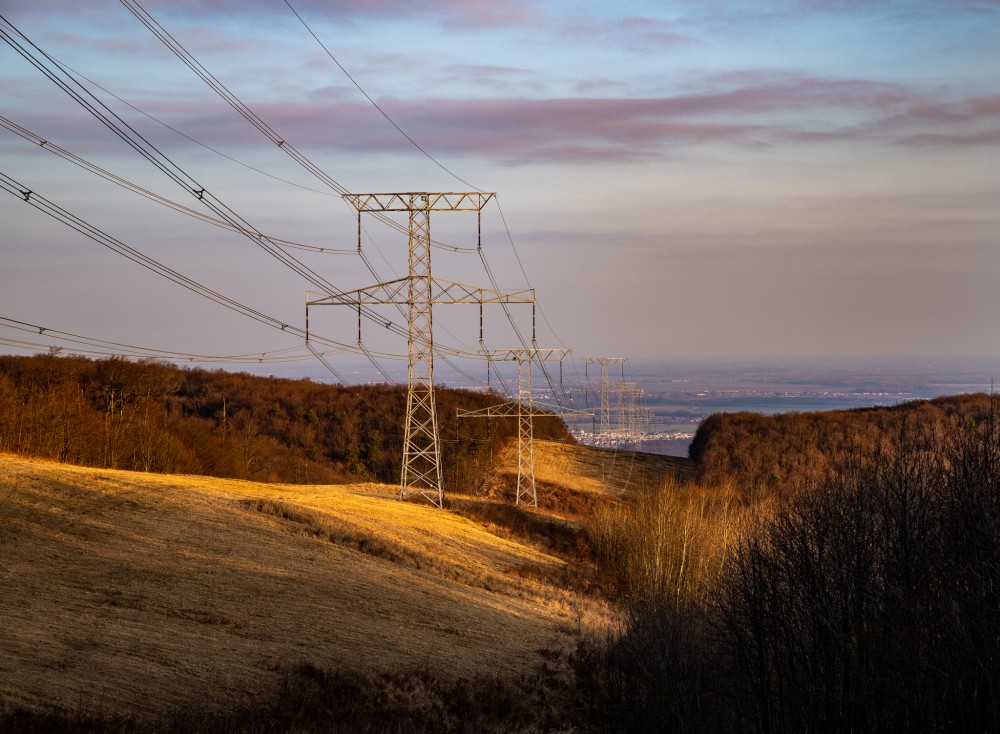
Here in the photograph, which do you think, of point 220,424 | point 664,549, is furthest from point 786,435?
point 664,549

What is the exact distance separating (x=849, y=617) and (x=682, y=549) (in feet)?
73.5

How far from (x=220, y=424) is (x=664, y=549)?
69.5 meters

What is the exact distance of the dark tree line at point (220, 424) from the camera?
64250 mm

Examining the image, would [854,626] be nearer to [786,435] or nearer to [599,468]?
[599,468]

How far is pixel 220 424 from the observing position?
108m

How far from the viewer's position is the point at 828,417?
435 ft

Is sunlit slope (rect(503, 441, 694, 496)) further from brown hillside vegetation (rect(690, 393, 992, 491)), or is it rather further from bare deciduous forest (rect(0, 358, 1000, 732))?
bare deciduous forest (rect(0, 358, 1000, 732))

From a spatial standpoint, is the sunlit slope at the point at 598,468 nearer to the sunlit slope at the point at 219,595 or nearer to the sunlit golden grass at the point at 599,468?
the sunlit golden grass at the point at 599,468

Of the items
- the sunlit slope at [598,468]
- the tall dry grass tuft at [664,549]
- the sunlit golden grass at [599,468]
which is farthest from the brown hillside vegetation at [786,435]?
the tall dry grass tuft at [664,549]

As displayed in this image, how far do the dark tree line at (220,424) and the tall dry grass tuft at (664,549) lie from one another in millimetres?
31226

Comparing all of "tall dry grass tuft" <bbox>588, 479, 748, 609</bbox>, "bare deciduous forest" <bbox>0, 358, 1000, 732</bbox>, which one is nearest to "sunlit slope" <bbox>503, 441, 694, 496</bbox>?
"tall dry grass tuft" <bbox>588, 479, 748, 609</bbox>

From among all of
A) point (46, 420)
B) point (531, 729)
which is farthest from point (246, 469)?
point (531, 729)

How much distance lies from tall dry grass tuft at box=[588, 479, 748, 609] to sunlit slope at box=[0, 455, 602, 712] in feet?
15.6

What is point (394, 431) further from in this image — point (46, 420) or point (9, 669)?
point (9, 669)
